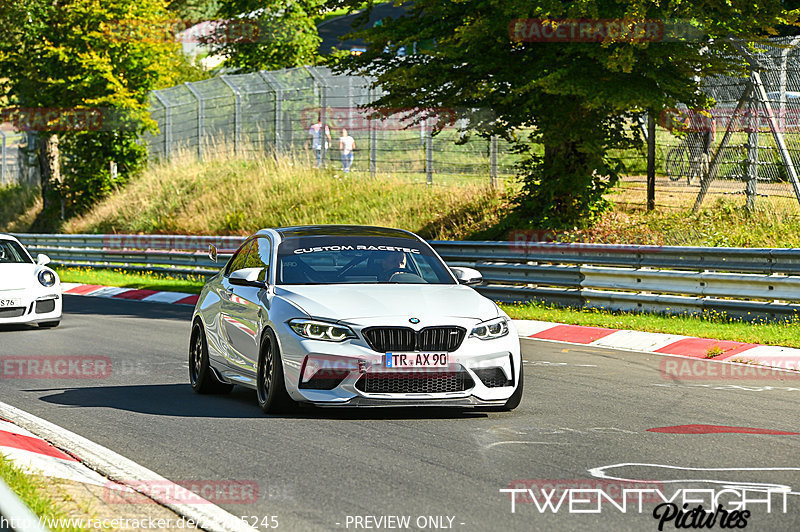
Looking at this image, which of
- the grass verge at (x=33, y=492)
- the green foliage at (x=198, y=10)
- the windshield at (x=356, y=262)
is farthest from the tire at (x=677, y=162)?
the green foliage at (x=198, y=10)

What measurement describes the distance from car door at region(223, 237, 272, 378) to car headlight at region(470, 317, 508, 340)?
1.69 m

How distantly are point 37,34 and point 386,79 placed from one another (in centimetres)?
2246

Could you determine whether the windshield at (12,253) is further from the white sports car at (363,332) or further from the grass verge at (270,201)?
the grass verge at (270,201)

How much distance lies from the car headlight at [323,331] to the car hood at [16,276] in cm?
967

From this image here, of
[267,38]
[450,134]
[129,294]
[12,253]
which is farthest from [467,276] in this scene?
[267,38]

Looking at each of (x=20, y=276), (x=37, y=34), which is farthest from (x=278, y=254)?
(x=37, y=34)

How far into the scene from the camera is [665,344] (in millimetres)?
14164

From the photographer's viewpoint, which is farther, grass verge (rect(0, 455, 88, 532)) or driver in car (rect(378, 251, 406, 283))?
driver in car (rect(378, 251, 406, 283))

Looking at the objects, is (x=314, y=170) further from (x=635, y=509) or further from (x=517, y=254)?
(x=635, y=509)

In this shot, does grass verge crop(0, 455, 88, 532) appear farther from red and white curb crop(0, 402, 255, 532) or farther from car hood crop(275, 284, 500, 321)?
car hood crop(275, 284, 500, 321)

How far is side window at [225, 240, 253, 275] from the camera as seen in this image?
1084cm

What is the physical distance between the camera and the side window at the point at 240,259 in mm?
10844

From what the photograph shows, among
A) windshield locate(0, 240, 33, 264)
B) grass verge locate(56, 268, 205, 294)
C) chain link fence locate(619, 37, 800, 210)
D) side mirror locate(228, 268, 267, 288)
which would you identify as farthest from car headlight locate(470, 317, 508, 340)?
grass verge locate(56, 268, 205, 294)

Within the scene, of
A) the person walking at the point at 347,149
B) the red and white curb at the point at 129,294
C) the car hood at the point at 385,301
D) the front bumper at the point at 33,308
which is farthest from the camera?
the person walking at the point at 347,149
